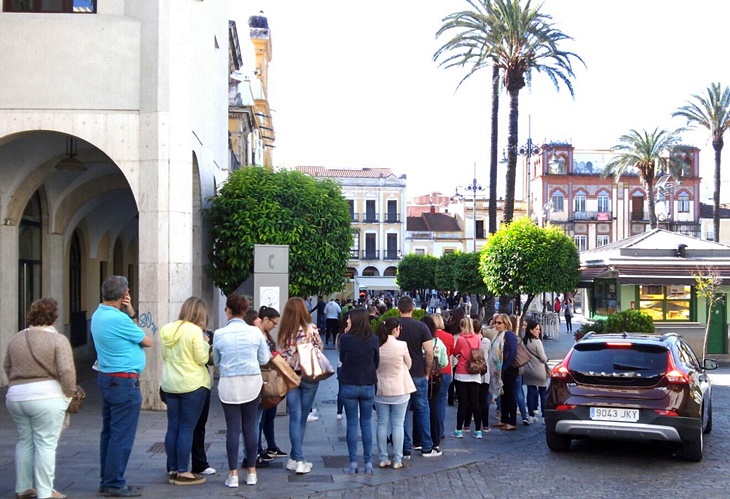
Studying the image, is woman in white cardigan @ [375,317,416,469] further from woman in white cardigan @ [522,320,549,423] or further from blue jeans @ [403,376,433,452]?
woman in white cardigan @ [522,320,549,423]

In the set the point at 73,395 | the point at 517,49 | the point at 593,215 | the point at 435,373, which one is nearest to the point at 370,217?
the point at 593,215

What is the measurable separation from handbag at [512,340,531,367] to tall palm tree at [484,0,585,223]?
1774 cm

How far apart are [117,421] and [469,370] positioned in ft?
16.8

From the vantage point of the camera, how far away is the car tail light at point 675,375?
32.5 feet

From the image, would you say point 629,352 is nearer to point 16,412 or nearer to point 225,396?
point 225,396

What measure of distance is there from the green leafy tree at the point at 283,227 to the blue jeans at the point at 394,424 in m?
7.62

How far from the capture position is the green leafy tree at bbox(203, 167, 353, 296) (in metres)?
16.7

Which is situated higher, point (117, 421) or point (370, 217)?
point (370, 217)

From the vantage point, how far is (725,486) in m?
9.15

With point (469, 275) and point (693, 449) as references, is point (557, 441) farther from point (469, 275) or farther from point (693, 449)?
point (469, 275)

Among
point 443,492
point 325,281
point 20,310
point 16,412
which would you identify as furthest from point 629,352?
point 20,310

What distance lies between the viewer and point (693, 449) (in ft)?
33.3

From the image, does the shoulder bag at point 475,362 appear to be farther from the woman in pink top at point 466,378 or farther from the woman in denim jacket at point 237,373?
the woman in denim jacket at point 237,373

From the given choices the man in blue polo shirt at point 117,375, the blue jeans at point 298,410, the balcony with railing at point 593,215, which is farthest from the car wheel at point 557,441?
the balcony with railing at point 593,215
